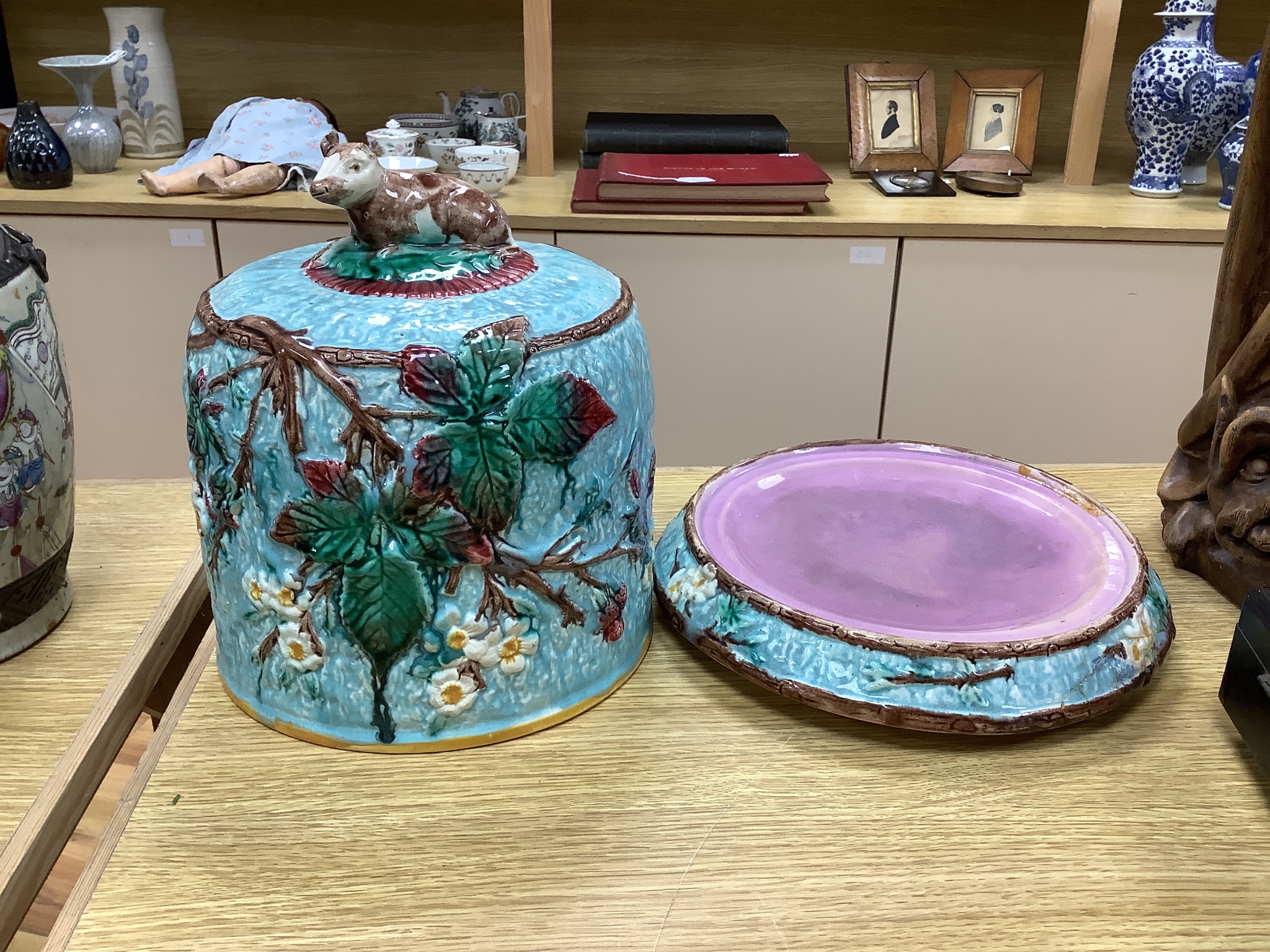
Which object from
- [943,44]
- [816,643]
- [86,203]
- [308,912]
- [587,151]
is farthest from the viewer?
[943,44]

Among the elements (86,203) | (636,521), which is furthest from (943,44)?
(636,521)

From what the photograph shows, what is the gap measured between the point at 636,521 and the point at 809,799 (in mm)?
Result: 198

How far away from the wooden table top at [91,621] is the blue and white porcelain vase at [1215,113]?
66.9 inches

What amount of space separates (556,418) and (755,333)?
3.97ft

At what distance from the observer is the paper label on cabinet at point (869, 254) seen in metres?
1.69

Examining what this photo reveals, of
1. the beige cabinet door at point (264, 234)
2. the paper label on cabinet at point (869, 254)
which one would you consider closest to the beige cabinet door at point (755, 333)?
the paper label on cabinet at point (869, 254)

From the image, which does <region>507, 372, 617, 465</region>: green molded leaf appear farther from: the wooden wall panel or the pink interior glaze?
the wooden wall panel

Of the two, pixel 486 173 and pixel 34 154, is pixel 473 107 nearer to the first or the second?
pixel 486 173

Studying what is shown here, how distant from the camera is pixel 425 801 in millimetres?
618

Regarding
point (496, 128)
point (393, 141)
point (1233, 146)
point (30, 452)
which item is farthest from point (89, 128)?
point (1233, 146)

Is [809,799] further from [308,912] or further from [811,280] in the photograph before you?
[811,280]

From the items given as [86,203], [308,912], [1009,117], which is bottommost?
[308,912]

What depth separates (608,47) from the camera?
81.1 inches

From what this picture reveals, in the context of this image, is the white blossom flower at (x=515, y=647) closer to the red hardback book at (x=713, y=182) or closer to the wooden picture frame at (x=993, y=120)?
the red hardback book at (x=713, y=182)
